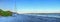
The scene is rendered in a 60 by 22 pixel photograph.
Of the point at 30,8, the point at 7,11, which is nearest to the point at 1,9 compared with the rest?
the point at 7,11

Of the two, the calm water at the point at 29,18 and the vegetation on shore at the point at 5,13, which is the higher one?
the vegetation on shore at the point at 5,13

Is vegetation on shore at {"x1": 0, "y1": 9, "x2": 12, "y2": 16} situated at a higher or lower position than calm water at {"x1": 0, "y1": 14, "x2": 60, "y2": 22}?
higher

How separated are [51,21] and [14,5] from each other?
77 cm

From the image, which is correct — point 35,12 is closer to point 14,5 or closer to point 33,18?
point 33,18

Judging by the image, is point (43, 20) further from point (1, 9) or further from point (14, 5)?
point (1, 9)

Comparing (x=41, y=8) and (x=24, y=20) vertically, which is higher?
(x=41, y=8)

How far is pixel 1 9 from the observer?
2.49 meters

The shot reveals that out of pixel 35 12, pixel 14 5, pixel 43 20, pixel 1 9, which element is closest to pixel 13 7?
pixel 14 5

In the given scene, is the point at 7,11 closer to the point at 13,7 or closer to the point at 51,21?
the point at 13,7

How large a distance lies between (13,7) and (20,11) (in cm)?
16

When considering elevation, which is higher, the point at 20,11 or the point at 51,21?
the point at 20,11

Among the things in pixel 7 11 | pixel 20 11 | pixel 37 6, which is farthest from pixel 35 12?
pixel 7 11

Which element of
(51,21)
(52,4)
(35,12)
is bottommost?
(51,21)

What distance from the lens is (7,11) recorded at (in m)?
2.47
